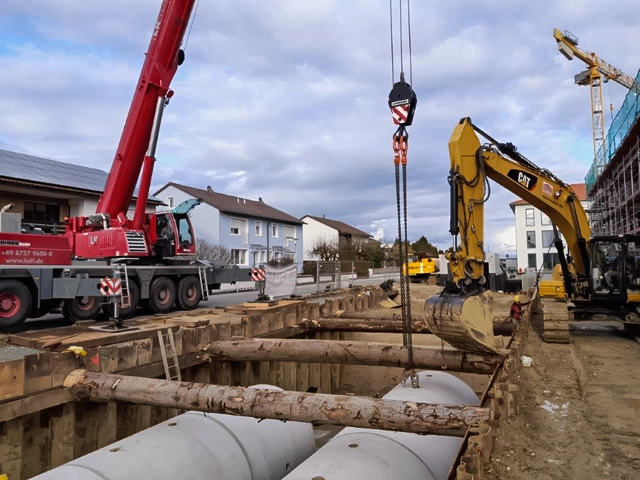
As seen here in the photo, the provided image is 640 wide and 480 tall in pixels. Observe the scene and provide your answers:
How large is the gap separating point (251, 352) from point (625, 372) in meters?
6.00

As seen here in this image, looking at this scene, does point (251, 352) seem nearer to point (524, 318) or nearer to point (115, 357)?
point (115, 357)

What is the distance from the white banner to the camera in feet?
54.9

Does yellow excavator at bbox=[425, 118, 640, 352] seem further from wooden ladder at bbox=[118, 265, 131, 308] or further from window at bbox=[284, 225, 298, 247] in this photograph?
window at bbox=[284, 225, 298, 247]

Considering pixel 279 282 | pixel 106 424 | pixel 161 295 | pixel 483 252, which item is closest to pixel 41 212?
pixel 161 295

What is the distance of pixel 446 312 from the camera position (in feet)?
20.4

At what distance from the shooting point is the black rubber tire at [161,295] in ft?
45.0

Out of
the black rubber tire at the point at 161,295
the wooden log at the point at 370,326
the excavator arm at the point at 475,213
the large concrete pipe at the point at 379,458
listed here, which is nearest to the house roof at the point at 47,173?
the black rubber tire at the point at 161,295

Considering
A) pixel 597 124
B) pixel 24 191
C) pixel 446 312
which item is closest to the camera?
pixel 446 312

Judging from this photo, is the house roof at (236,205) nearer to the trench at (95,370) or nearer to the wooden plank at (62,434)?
the trench at (95,370)

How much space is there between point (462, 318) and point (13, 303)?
30.2 ft

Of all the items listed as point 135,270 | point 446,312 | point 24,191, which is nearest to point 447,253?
point 446,312

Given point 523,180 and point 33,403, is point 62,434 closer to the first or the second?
point 33,403

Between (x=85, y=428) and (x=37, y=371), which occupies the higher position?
(x=37, y=371)

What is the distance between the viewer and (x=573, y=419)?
580 centimetres
